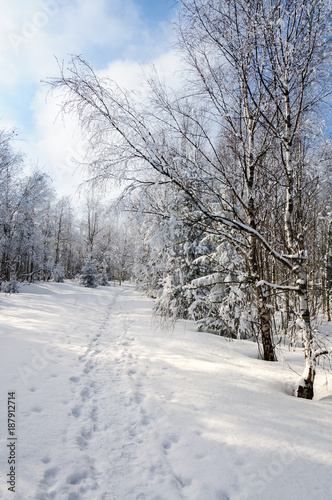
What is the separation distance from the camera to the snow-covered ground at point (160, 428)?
Result: 1.85 metres

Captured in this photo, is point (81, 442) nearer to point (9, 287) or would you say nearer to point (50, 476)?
point (50, 476)

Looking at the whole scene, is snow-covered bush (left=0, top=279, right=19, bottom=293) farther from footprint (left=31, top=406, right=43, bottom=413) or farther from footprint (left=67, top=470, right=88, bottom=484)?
footprint (left=67, top=470, right=88, bottom=484)

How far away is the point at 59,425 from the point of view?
2500 millimetres

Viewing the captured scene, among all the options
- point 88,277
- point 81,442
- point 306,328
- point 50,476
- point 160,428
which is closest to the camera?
point 50,476

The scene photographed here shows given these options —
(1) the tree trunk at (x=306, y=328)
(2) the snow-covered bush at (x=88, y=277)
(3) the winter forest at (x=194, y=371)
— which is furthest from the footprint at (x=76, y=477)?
(2) the snow-covered bush at (x=88, y=277)

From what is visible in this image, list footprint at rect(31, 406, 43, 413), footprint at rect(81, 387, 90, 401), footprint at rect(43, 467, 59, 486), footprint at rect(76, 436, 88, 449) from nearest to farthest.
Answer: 1. footprint at rect(43, 467, 59, 486)
2. footprint at rect(76, 436, 88, 449)
3. footprint at rect(31, 406, 43, 413)
4. footprint at rect(81, 387, 90, 401)

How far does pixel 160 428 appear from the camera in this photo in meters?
2.60

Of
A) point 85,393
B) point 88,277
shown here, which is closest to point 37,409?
point 85,393

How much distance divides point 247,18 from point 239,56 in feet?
1.29

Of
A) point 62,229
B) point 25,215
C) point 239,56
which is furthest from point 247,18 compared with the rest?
point 62,229

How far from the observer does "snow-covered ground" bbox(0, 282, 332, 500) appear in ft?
6.07

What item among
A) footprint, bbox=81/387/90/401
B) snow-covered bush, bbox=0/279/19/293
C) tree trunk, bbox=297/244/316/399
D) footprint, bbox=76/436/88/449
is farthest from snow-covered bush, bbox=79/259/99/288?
tree trunk, bbox=297/244/316/399

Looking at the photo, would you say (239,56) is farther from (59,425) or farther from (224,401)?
(59,425)

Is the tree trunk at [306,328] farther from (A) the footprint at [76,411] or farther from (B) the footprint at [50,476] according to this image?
(B) the footprint at [50,476]
